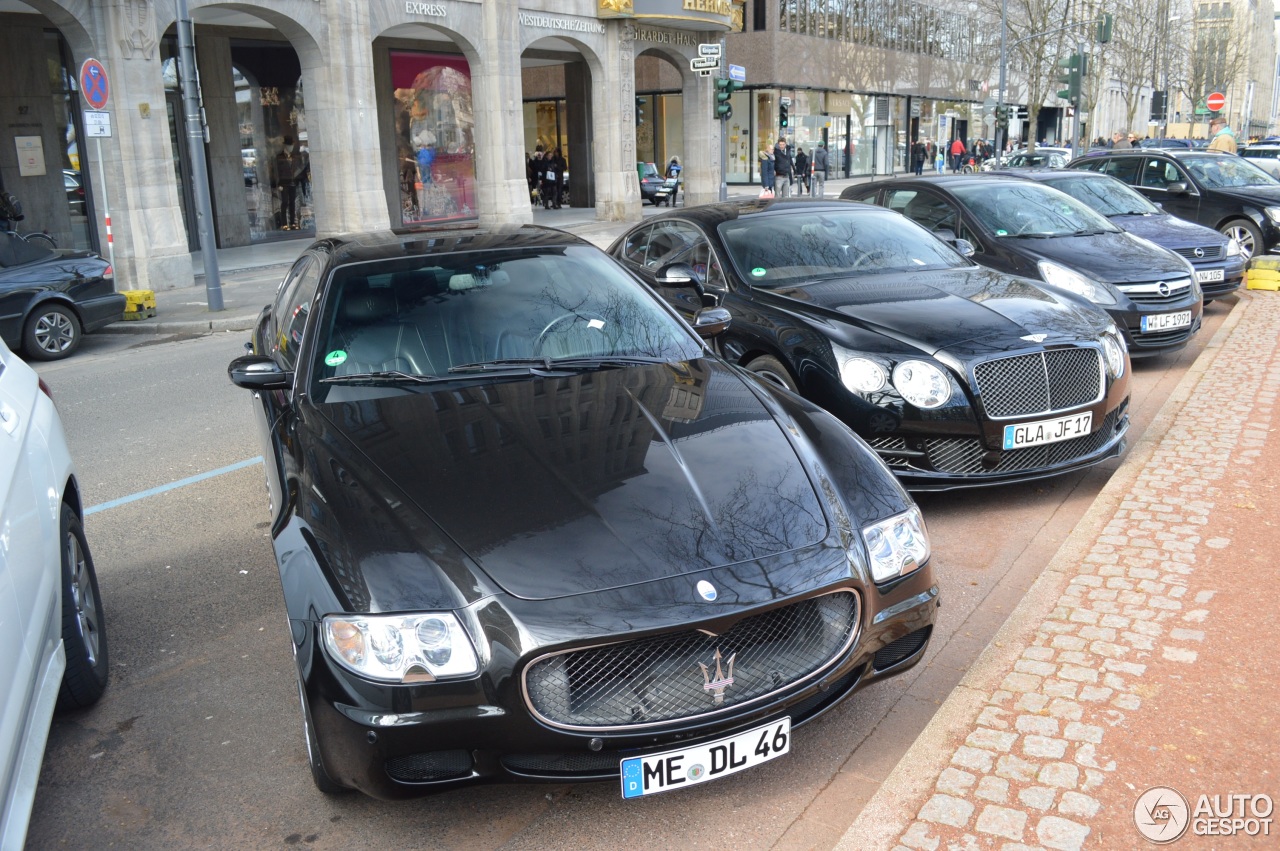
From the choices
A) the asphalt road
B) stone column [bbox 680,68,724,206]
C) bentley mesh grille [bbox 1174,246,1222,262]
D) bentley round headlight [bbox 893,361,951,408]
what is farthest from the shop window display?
bentley round headlight [bbox 893,361,951,408]

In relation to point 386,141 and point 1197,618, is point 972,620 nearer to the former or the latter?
point 1197,618

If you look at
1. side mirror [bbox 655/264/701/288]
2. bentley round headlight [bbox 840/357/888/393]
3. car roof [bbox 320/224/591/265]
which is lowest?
bentley round headlight [bbox 840/357/888/393]

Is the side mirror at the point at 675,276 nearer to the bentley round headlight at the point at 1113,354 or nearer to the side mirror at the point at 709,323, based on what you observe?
the side mirror at the point at 709,323

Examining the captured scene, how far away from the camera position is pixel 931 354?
5508 millimetres

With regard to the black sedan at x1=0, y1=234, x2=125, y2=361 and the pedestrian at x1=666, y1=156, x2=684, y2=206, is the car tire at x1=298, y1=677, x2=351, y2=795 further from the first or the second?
the pedestrian at x1=666, y1=156, x2=684, y2=206

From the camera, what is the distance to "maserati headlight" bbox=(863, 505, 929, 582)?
3205mm

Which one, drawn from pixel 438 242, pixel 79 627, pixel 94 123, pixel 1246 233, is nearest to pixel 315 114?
pixel 94 123

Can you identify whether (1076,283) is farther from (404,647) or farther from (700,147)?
(700,147)

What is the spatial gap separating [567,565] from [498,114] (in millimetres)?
23444

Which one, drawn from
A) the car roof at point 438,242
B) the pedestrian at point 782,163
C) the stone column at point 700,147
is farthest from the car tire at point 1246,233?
the pedestrian at point 782,163

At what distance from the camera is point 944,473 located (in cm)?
546

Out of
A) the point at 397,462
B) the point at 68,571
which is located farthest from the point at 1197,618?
the point at 68,571

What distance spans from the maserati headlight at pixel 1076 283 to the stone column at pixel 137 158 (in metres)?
14.0

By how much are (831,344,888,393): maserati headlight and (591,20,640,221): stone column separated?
23767mm
